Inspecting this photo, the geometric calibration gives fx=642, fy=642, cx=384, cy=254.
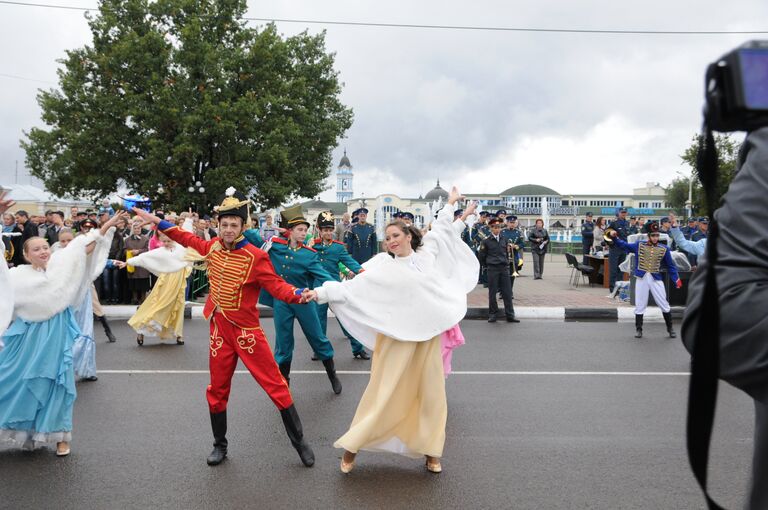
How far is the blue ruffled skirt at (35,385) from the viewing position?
5.12m

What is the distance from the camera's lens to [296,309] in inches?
289

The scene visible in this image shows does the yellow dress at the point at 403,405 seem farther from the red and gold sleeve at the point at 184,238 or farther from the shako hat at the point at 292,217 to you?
the shako hat at the point at 292,217

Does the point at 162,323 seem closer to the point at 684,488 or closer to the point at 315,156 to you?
the point at 684,488

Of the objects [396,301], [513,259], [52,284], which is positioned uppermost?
[52,284]

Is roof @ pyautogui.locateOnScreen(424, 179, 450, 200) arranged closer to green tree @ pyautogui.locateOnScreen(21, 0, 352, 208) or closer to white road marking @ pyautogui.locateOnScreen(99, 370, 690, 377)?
green tree @ pyautogui.locateOnScreen(21, 0, 352, 208)

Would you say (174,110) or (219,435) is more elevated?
(174,110)

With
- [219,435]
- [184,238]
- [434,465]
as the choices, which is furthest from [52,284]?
[434,465]

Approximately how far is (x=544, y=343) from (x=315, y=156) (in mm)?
26326

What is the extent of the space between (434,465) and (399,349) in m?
0.90

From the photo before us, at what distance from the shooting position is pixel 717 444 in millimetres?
5320

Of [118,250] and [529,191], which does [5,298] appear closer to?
[118,250]

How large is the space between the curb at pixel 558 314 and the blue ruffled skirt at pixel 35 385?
788 centimetres

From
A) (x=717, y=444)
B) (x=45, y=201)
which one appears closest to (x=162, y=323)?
(x=717, y=444)

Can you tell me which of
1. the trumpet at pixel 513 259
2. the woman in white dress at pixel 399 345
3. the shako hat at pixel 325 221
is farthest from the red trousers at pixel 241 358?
the trumpet at pixel 513 259
